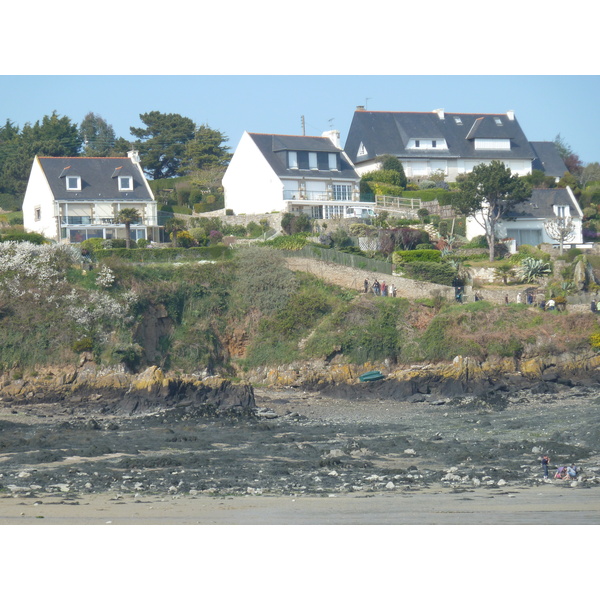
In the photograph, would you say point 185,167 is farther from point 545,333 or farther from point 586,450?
point 586,450

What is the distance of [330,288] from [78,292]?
Result: 1048cm

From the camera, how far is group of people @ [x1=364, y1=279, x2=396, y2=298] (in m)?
39.5

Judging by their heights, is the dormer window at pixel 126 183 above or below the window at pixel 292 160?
below

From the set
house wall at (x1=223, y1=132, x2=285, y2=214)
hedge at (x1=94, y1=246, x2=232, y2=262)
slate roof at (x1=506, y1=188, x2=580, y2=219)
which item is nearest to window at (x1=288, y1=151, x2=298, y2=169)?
house wall at (x1=223, y1=132, x2=285, y2=214)

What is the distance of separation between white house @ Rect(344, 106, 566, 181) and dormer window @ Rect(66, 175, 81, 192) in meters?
17.8

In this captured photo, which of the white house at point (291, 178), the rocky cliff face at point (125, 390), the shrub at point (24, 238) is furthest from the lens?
the white house at point (291, 178)

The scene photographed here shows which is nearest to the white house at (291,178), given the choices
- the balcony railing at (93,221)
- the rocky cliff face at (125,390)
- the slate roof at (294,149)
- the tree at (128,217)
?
the slate roof at (294,149)

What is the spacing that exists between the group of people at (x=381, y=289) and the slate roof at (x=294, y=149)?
1314 cm

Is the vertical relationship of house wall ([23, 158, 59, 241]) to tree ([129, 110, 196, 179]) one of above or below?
below

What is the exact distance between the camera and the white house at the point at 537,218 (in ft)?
158

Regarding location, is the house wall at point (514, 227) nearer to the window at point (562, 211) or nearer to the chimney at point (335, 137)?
the window at point (562, 211)

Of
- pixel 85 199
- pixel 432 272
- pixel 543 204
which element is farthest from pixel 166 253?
pixel 543 204

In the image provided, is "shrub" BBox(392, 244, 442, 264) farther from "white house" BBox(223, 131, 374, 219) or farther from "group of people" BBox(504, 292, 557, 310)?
"white house" BBox(223, 131, 374, 219)

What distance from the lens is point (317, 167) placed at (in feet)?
174
